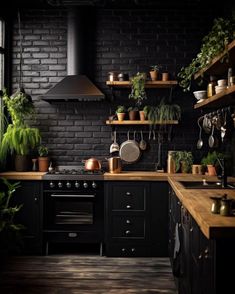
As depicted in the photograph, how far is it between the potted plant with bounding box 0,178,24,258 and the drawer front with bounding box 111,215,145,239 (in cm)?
104

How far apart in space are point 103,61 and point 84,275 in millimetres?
2733

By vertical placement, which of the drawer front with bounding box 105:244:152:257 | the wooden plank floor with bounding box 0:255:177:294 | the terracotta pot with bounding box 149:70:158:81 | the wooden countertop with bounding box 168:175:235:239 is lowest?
the wooden plank floor with bounding box 0:255:177:294

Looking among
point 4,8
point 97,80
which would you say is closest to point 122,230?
point 97,80

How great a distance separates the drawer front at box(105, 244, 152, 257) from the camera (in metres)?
4.48

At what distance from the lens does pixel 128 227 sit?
4492 millimetres

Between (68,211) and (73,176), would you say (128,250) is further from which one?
(73,176)

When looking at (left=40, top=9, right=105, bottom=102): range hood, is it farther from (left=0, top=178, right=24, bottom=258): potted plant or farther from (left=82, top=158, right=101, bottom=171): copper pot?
(left=0, top=178, right=24, bottom=258): potted plant

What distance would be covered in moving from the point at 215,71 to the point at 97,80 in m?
1.77

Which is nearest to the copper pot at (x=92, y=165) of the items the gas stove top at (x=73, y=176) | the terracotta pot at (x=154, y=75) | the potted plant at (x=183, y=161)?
the gas stove top at (x=73, y=176)

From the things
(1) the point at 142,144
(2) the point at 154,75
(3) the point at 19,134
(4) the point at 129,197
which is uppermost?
(2) the point at 154,75

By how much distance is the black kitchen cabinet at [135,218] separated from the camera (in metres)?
4.46

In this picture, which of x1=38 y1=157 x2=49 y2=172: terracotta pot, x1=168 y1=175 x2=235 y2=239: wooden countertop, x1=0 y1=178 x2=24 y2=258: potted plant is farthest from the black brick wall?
x1=168 y1=175 x2=235 y2=239: wooden countertop

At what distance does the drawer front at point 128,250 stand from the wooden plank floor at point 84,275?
0.30ft

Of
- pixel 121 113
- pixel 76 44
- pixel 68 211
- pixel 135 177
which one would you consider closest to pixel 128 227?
pixel 135 177
